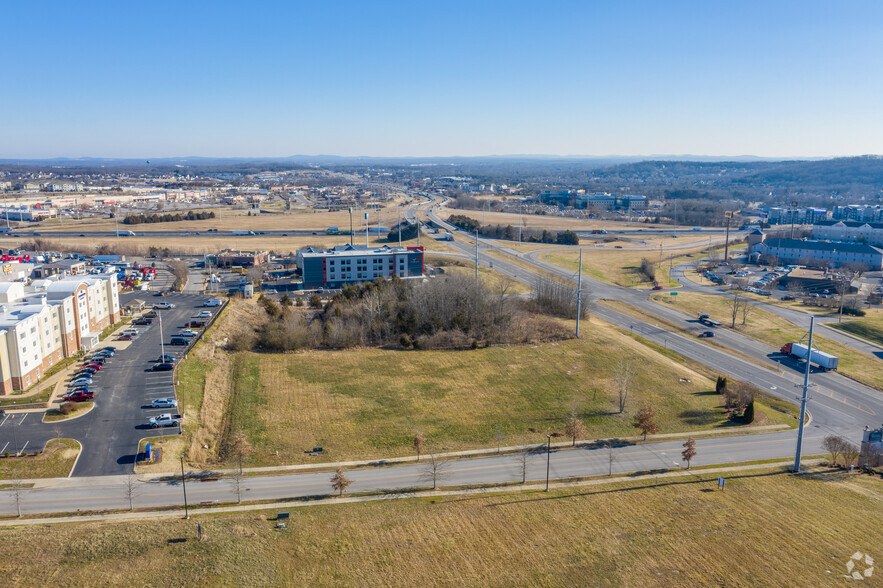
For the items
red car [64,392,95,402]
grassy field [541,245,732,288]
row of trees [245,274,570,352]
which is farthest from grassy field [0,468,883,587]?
grassy field [541,245,732,288]

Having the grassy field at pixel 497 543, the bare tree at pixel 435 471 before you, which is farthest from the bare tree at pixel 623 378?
the bare tree at pixel 435 471

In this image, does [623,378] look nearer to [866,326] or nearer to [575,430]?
[575,430]

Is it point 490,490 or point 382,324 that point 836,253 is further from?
point 490,490

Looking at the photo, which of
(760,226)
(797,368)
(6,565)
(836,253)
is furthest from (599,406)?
Answer: (760,226)

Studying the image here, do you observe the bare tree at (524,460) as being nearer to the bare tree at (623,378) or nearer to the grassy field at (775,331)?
the bare tree at (623,378)

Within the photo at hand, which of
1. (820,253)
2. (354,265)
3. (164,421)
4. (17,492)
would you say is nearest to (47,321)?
(164,421)

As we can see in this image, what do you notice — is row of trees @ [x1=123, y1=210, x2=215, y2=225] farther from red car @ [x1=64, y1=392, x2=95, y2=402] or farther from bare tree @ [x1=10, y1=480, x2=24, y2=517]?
bare tree @ [x1=10, y1=480, x2=24, y2=517]
